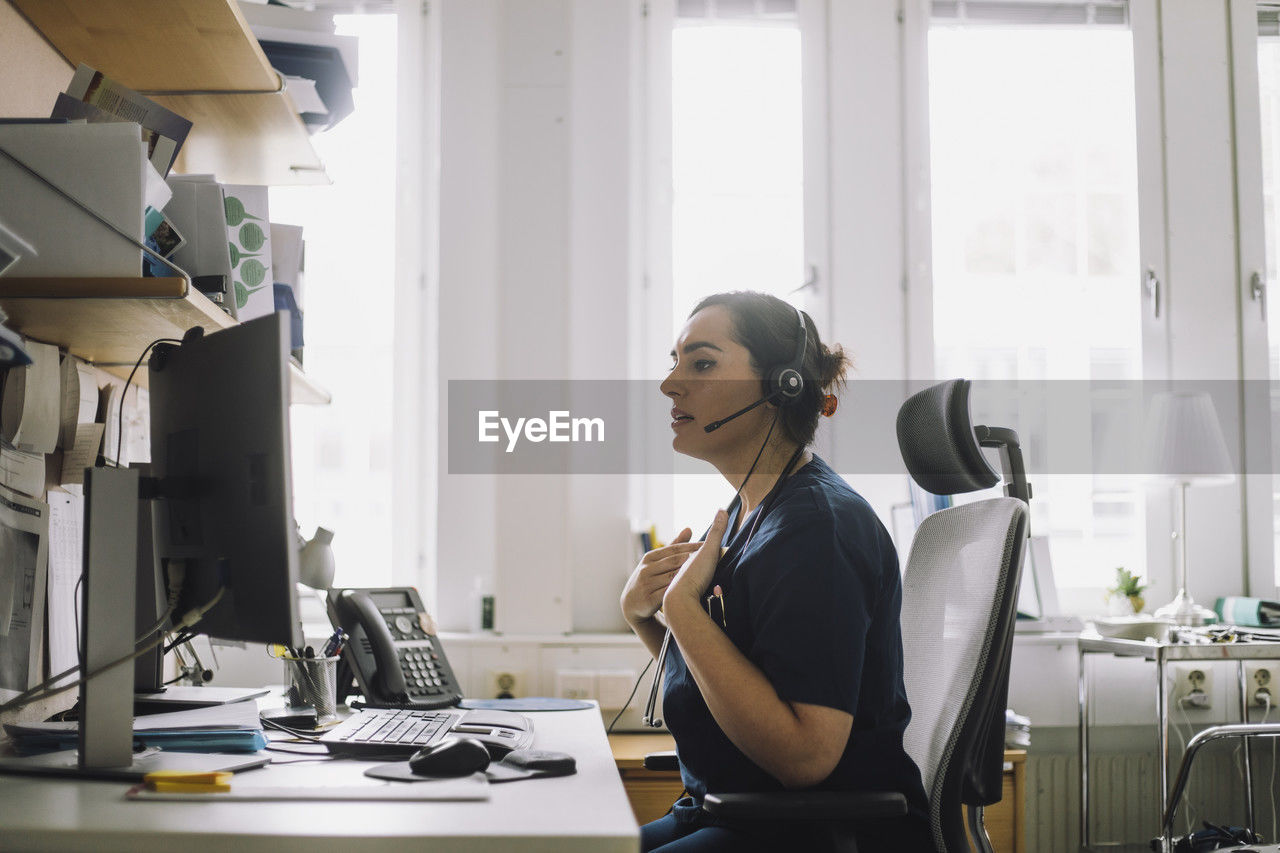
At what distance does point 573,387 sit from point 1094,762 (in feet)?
5.77

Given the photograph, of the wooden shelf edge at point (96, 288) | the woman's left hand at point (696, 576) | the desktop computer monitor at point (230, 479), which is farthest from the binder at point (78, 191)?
the woman's left hand at point (696, 576)

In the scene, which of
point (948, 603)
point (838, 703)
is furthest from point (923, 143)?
point (838, 703)

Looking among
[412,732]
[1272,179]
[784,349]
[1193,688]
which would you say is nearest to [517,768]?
[412,732]

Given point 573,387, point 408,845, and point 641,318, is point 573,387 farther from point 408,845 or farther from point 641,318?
point 408,845

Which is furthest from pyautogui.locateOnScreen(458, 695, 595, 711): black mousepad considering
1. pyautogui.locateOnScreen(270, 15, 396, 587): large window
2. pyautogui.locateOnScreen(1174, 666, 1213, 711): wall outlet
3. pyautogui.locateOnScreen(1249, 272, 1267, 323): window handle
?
pyautogui.locateOnScreen(1249, 272, 1267, 323): window handle

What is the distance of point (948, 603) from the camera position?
1.46 m

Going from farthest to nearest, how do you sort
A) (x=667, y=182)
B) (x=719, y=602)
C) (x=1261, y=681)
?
(x=667, y=182) → (x=1261, y=681) → (x=719, y=602)

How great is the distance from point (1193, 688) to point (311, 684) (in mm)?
2327

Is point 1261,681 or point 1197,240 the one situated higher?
point 1197,240

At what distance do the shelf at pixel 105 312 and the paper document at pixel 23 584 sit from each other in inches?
9.5

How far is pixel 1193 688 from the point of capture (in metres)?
2.66

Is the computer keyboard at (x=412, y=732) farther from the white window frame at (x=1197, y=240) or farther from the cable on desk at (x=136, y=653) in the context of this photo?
the white window frame at (x=1197, y=240)

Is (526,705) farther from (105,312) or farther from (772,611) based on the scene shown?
(105,312)

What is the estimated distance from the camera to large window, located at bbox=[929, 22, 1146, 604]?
2.84m
